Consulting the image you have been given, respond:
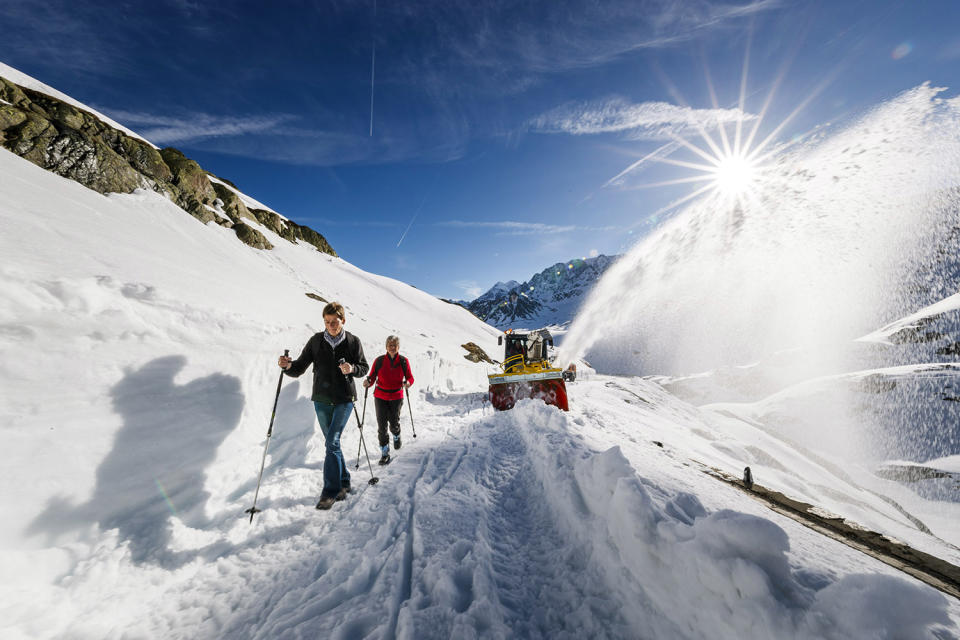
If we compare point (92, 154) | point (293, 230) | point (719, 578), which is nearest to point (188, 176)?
point (92, 154)

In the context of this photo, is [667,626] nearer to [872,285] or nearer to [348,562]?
[348,562]

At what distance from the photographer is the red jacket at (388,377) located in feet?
19.9

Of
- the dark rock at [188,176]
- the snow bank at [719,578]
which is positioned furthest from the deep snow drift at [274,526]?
the dark rock at [188,176]

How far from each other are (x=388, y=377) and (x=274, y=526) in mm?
2808

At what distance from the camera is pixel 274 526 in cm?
365

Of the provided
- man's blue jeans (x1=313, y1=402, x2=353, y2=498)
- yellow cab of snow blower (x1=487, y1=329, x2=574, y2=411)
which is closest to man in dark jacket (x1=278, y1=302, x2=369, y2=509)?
man's blue jeans (x1=313, y1=402, x2=353, y2=498)

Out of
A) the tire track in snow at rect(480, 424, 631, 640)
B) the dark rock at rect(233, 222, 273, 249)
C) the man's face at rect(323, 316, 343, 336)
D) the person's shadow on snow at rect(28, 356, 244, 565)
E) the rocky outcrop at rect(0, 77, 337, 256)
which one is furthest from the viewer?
the dark rock at rect(233, 222, 273, 249)

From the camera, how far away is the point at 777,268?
8644cm

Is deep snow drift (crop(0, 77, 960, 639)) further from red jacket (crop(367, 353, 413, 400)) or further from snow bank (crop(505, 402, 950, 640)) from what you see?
red jacket (crop(367, 353, 413, 400))

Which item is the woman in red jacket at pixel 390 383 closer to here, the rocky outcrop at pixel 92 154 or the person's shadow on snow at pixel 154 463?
the person's shadow on snow at pixel 154 463

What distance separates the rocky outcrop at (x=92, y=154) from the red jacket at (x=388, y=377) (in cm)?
2078

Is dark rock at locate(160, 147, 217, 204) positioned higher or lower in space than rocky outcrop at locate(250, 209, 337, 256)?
lower

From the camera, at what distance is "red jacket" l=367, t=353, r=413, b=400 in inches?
239

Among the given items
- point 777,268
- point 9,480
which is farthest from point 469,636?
point 777,268
